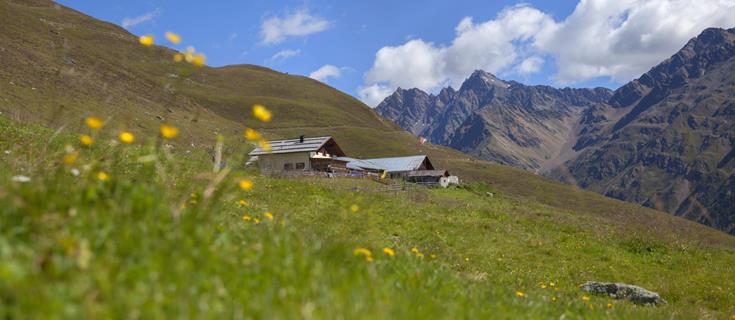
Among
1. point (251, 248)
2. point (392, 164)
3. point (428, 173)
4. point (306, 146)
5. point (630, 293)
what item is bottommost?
point (630, 293)

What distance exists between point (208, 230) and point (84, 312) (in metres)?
1.77

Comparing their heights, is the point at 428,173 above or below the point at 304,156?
below

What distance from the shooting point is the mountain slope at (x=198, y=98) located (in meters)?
59.8

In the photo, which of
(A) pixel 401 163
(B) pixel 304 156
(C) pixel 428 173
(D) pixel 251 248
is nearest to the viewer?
(D) pixel 251 248

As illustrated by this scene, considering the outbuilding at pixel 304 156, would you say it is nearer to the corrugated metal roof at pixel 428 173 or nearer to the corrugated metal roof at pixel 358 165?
the corrugated metal roof at pixel 358 165

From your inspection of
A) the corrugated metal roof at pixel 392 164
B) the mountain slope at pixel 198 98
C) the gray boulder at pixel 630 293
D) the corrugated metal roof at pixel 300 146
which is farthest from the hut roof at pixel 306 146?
the gray boulder at pixel 630 293

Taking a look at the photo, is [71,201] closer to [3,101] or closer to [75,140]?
[75,140]

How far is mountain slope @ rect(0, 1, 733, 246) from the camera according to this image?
59844mm

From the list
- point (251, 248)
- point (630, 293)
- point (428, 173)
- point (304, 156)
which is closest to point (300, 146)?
point (304, 156)

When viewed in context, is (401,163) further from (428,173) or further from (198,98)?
(198,98)

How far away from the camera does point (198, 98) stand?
14688 centimetres

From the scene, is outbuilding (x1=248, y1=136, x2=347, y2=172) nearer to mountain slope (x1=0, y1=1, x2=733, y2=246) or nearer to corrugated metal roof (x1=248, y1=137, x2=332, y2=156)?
corrugated metal roof (x1=248, y1=137, x2=332, y2=156)

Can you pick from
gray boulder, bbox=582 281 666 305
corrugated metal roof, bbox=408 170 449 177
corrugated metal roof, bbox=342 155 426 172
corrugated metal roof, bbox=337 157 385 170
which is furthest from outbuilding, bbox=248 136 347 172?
gray boulder, bbox=582 281 666 305

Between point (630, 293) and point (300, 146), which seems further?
point (300, 146)
